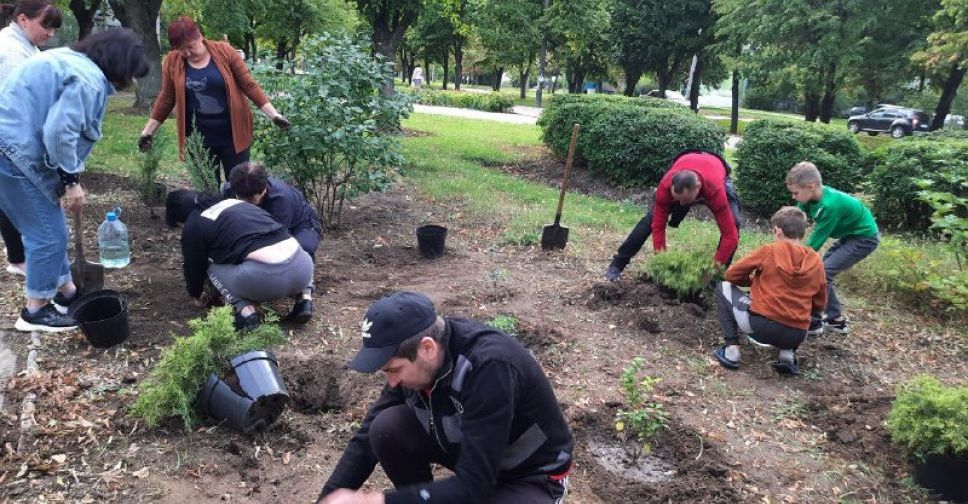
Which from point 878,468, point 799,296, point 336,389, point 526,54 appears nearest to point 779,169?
point 799,296

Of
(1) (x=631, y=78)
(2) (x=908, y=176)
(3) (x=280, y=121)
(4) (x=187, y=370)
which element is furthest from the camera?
(1) (x=631, y=78)

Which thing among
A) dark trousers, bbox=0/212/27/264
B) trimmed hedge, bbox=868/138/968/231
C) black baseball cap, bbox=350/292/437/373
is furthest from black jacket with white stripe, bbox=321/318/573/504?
trimmed hedge, bbox=868/138/968/231

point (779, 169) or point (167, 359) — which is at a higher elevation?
point (779, 169)

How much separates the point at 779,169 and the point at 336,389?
7.48 meters

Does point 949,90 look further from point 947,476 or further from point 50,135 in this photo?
point 50,135

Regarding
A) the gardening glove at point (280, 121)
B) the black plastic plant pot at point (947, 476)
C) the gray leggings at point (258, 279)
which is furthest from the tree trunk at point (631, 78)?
the black plastic plant pot at point (947, 476)

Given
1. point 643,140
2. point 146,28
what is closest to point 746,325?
point 643,140

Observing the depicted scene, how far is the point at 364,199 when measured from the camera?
8.43m

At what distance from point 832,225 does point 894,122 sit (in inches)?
1118

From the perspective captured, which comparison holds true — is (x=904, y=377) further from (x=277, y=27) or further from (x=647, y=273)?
(x=277, y=27)

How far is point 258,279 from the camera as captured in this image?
4.03 meters

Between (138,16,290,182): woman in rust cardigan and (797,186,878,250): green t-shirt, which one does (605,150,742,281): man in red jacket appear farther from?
(138,16,290,182): woman in rust cardigan

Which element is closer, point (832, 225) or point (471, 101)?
point (832, 225)

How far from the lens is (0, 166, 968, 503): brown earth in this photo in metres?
2.98
